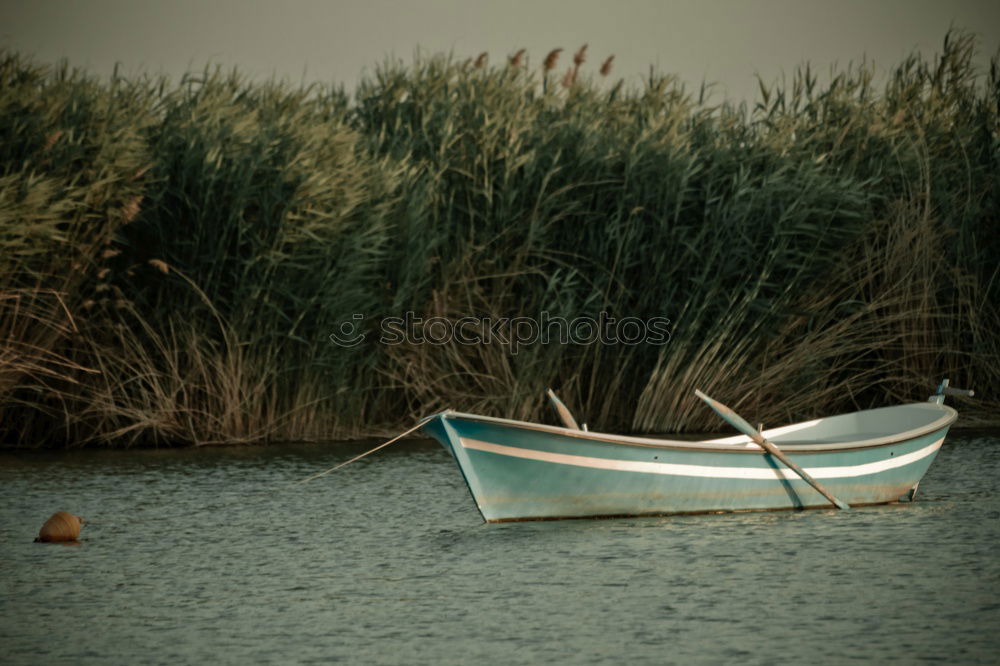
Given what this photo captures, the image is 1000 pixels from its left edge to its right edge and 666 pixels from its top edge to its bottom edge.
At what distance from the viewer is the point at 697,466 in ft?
35.2

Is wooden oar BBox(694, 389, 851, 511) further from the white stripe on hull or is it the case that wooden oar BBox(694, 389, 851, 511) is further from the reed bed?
the reed bed

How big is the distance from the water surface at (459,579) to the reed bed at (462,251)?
6.94 feet

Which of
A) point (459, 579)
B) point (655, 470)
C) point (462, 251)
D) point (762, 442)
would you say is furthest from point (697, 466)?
point (462, 251)

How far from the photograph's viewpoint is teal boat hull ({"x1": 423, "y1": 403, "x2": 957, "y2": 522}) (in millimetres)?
10227

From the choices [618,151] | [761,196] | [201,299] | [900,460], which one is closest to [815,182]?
[761,196]

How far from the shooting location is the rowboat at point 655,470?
1023 cm

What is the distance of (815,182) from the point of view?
634 inches

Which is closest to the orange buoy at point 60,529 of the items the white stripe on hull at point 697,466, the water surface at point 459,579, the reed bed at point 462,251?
the water surface at point 459,579

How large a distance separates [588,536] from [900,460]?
2698 millimetres

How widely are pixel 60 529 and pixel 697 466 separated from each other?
4.25 meters

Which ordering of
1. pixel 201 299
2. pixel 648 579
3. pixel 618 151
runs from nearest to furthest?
pixel 648 579 → pixel 201 299 → pixel 618 151

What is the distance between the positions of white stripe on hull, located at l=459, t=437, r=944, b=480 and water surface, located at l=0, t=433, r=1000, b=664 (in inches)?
12.1

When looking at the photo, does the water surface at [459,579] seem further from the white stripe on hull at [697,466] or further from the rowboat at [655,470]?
the white stripe on hull at [697,466]

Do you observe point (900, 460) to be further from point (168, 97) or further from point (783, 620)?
point (168, 97)
